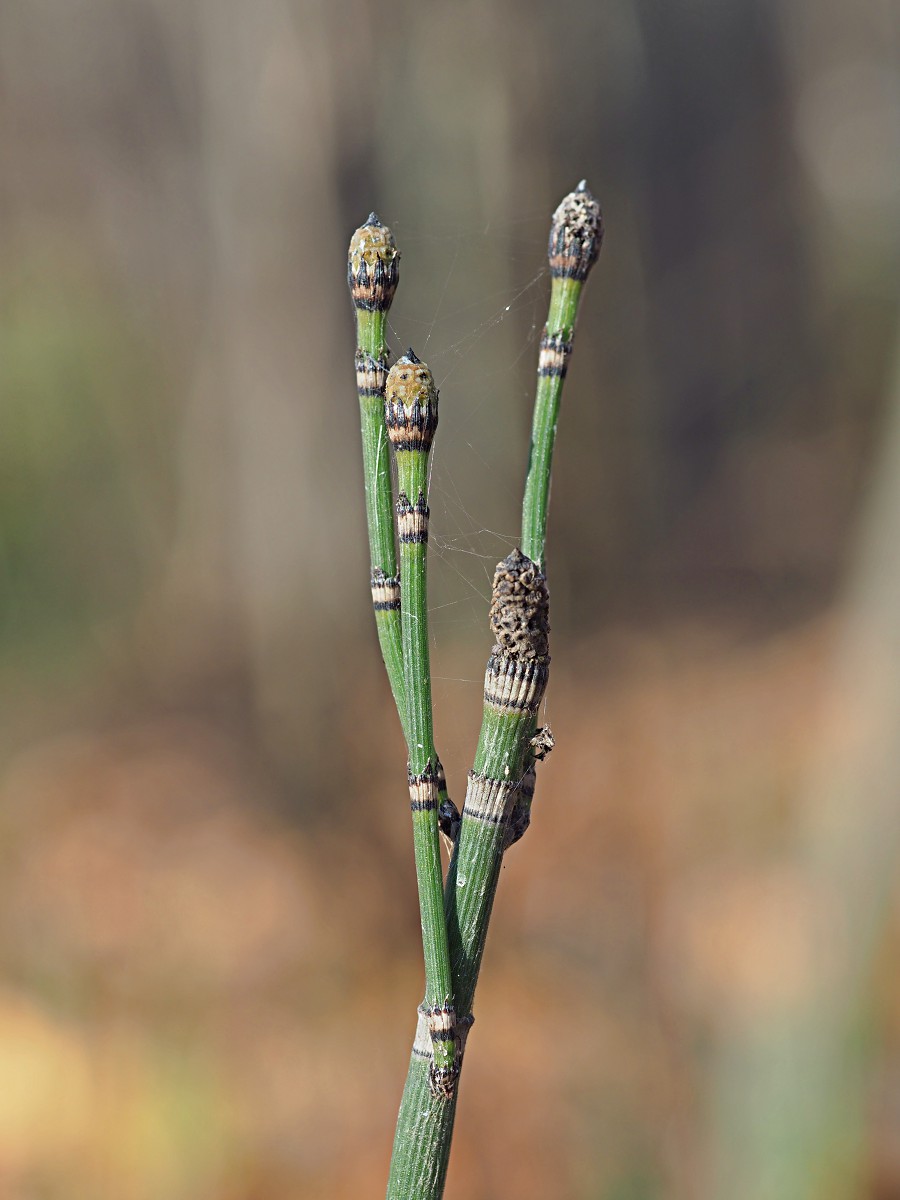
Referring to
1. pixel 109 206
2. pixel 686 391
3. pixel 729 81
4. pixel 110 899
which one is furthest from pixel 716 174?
pixel 110 899

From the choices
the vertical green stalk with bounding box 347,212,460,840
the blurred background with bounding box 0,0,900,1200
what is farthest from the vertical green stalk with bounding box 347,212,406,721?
the blurred background with bounding box 0,0,900,1200

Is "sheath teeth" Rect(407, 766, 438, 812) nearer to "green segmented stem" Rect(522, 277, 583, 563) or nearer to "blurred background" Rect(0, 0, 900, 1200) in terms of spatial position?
"green segmented stem" Rect(522, 277, 583, 563)

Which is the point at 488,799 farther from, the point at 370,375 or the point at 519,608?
the point at 370,375

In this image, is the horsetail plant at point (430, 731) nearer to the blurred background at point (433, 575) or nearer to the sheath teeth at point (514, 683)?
the sheath teeth at point (514, 683)

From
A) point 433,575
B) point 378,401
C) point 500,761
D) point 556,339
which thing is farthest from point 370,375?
point 433,575

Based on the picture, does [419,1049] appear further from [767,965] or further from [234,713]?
[234,713]

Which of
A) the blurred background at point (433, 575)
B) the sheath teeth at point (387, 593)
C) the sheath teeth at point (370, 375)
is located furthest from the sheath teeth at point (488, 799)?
the blurred background at point (433, 575)
